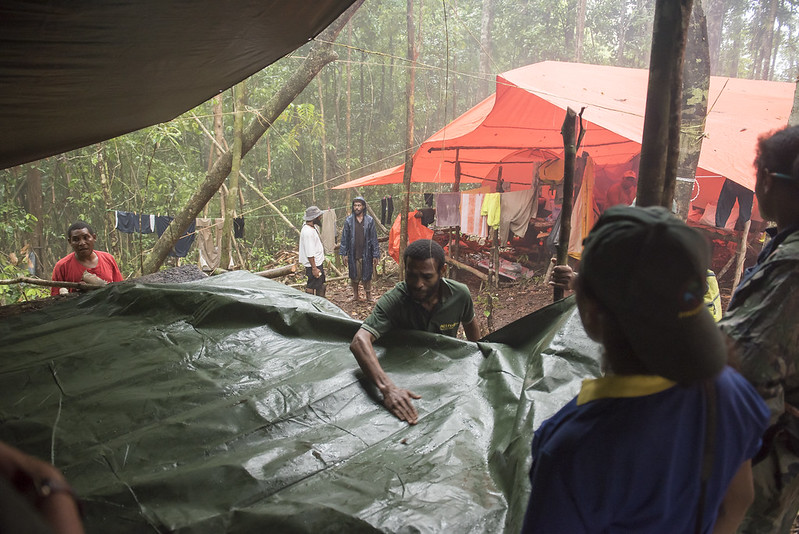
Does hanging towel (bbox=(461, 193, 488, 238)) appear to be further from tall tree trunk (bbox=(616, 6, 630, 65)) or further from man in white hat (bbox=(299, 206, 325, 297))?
tall tree trunk (bbox=(616, 6, 630, 65))

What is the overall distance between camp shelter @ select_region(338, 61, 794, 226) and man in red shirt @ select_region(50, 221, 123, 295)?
374 cm

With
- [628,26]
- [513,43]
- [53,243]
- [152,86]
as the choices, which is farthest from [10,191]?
[628,26]

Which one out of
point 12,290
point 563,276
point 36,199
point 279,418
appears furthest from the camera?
point 36,199

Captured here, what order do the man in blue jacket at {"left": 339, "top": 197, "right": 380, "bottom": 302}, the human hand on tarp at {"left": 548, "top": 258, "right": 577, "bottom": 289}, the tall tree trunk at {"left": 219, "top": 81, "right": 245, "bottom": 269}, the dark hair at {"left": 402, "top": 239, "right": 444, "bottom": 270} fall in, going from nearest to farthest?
the human hand on tarp at {"left": 548, "top": 258, "right": 577, "bottom": 289} → the dark hair at {"left": 402, "top": 239, "right": 444, "bottom": 270} → the tall tree trunk at {"left": 219, "top": 81, "right": 245, "bottom": 269} → the man in blue jacket at {"left": 339, "top": 197, "right": 380, "bottom": 302}

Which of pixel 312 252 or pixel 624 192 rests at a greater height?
pixel 624 192

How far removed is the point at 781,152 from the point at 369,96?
59.6 feet

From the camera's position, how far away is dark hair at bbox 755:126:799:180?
1115 millimetres

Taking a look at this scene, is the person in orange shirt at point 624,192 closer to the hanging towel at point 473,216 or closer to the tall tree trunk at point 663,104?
the hanging towel at point 473,216

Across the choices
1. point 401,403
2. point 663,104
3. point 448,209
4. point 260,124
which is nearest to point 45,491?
point 401,403

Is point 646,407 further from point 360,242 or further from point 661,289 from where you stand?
point 360,242

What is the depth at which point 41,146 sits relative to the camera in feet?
10.3

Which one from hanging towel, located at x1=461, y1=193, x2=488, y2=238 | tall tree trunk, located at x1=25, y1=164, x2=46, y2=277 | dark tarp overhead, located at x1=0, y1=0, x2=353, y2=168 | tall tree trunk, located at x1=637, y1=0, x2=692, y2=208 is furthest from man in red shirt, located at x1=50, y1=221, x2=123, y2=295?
tall tree trunk, located at x1=25, y1=164, x2=46, y2=277

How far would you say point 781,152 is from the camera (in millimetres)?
1141

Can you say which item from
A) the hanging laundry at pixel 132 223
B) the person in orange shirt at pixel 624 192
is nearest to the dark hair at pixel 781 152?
the person in orange shirt at pixel 624 192
